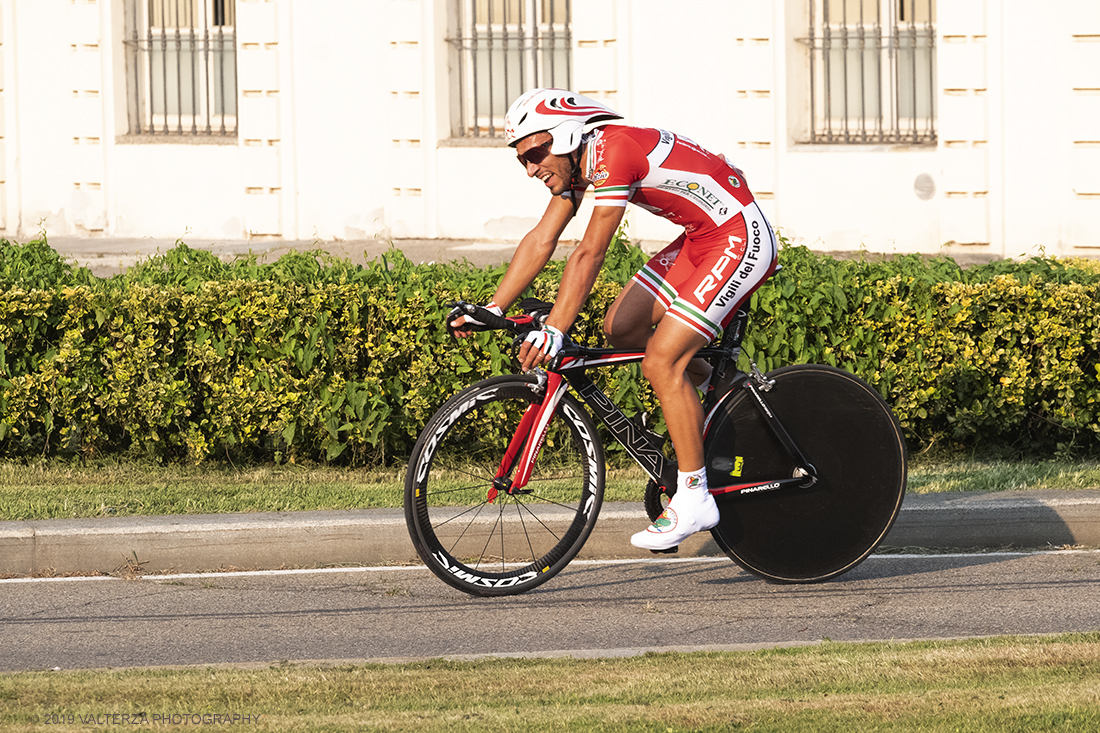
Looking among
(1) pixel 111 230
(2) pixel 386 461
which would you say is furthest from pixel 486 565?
(1) pixel 111 230

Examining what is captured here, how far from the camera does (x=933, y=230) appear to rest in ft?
47.7

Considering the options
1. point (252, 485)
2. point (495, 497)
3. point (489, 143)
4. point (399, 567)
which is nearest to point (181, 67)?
point (489, 143)

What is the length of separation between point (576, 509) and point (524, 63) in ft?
35.0

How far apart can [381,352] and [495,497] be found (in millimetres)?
1982

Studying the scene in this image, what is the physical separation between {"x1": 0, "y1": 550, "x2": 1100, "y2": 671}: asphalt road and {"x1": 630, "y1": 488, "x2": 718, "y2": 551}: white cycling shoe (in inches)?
10.5

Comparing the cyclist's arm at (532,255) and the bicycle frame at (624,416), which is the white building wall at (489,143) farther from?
the cyclist's arm at (532,255)

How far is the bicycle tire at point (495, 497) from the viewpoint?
5.65m

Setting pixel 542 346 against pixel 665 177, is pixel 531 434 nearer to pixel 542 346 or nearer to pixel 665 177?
pixel 542 346

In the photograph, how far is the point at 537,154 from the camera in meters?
5.51

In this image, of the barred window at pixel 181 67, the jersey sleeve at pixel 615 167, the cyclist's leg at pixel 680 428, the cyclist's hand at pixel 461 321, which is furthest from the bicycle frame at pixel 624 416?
the barred window at pixel 181 67

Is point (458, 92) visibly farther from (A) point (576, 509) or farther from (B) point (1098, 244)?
(A) point (576, 509)

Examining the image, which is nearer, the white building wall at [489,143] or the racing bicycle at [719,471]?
the racing bicycle at [719,471]

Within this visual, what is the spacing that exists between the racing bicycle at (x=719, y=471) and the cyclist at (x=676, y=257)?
0.15 meters

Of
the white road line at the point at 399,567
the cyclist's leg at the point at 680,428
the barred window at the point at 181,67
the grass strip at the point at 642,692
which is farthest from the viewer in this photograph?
the barred window at the point at 181,67
